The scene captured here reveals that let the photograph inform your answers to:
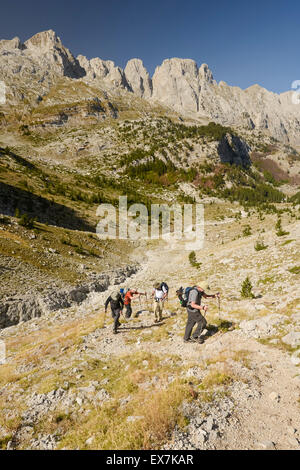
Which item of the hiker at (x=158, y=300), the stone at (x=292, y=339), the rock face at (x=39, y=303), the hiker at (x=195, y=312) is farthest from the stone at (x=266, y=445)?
the rock face at (x=39, y=303)

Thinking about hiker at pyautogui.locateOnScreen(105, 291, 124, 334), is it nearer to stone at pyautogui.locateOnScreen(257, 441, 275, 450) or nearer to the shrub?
stone at pyautogui.locateOnScreen(257, 441, 275, 450)

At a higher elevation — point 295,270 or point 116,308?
point 295,270

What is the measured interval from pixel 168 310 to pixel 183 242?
34.8 m

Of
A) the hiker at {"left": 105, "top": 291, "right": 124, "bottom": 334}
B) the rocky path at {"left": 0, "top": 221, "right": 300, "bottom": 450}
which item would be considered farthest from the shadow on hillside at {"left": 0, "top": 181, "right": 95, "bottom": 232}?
the hiker at {"left": 105, "top": 291, "right": 124, "bottom": 334}

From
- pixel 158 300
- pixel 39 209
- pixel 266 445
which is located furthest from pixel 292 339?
pixel 39 209

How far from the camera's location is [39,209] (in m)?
43.1

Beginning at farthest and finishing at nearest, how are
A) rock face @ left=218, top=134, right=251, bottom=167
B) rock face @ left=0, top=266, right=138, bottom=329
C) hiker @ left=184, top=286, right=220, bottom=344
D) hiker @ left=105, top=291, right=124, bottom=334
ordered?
rock face @ left=218, top=134, right=251, bottom=167 → rock face @ left=0, top=266, right=138, bottom=329 → hiker @ left=105, top=291, right=124, bottom=334 → hiker @ left=184, top=286, right=220, bottom=344

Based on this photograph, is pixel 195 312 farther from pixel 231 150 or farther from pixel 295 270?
pixel 231 150

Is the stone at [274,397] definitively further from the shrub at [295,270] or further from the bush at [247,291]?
the shrub at [295,270]

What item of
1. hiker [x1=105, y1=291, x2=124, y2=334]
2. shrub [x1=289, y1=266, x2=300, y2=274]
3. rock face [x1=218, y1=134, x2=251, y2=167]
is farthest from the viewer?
rock face [x1=218, y1=134, x2=251, y2=167]

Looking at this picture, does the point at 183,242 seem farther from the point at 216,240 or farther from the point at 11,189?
the point at 11,189

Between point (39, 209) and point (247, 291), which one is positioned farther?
point (39, 209)

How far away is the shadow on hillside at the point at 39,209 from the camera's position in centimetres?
4047

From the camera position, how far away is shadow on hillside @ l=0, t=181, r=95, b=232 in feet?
133
